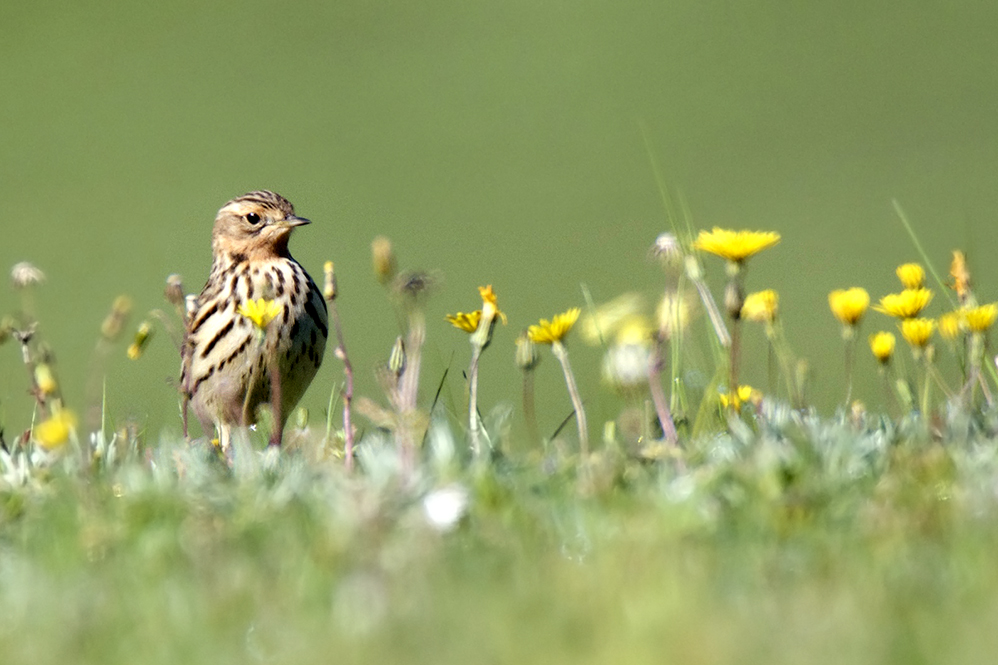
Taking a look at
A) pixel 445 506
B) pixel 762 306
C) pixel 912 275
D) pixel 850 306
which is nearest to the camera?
pixel 445 506

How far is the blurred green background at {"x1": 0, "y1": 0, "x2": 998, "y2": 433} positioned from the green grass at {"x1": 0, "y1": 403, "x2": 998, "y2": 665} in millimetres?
7770

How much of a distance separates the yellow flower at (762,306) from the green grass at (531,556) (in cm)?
41

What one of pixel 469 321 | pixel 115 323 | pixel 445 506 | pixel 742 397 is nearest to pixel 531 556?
pixel 445 506

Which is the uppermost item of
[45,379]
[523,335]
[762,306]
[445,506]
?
[45,379]

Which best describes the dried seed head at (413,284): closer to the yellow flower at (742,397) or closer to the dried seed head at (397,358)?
the dried seed head at (397,358)

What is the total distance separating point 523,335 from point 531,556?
1.20 metres

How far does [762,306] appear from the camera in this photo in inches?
185

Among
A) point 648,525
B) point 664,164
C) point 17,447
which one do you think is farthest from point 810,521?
point 664,164

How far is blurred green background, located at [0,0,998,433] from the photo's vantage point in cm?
1598

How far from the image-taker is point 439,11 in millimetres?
25578

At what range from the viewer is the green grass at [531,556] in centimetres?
279

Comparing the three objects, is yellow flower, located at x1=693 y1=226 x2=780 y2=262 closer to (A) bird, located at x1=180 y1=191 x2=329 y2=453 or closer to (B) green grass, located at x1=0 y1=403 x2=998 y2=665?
(B) green grass, located at x1=0 y1=403 x2=998 y2=665

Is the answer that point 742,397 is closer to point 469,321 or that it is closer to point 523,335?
point 523,335

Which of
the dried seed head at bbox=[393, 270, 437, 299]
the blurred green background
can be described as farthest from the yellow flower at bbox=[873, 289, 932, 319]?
the blurred green background
